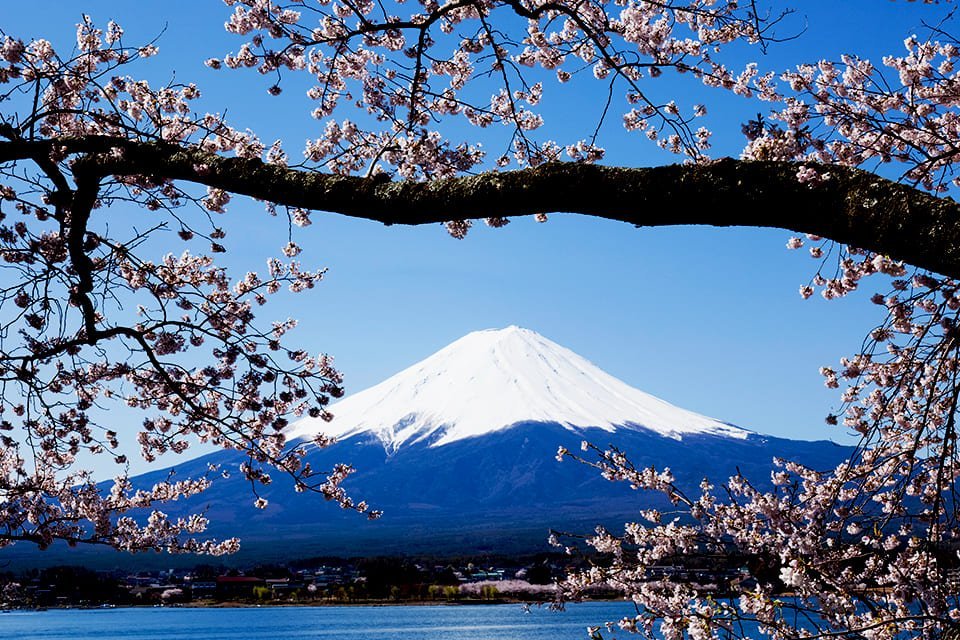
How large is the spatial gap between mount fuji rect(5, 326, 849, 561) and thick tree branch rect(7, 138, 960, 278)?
104 m

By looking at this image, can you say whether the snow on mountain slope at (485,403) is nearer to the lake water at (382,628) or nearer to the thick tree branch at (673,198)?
the lake water at (382,628)

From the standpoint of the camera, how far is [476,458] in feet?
554

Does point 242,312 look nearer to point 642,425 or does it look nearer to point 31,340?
point 31,340

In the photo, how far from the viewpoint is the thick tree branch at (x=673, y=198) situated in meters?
1.83

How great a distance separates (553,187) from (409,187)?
45cm

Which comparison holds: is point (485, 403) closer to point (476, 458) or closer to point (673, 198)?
point (476, 458)

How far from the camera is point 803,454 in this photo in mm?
157375

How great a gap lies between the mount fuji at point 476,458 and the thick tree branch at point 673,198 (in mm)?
103735

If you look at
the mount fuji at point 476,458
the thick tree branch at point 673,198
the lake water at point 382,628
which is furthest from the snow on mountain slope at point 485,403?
the thick tree branch at point 673,198

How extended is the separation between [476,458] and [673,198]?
169 metres

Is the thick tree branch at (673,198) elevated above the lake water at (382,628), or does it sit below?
above

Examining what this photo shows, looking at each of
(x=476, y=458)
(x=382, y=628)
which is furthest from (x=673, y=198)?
(x=476, y=458)

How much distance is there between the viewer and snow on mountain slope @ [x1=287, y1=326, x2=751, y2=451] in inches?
6718

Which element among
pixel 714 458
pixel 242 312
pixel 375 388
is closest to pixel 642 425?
pixel 714 458
